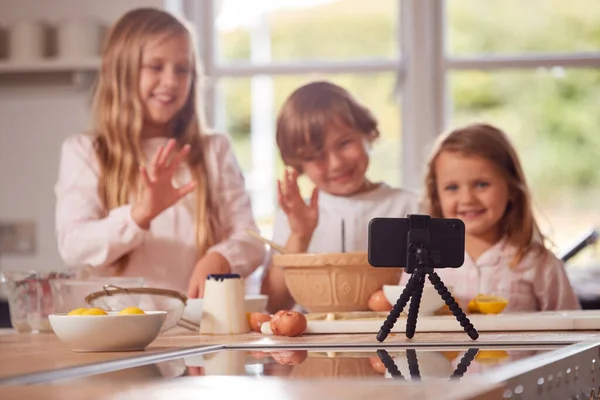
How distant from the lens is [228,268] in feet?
7.96

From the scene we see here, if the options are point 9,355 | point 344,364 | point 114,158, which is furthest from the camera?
point 114,158

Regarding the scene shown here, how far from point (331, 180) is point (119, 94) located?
2.09 feet

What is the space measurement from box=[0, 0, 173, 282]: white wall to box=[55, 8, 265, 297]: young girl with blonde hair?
1045 millimetres

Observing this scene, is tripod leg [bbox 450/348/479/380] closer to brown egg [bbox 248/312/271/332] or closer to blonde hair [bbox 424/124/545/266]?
brown egg [bbox 248/312/271/332]

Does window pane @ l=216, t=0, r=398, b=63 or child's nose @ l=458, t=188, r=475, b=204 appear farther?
window pane @ l=216, t=0, r=398, b=63

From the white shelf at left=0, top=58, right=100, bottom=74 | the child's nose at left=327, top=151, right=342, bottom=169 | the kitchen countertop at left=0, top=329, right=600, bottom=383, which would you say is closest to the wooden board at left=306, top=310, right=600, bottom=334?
the kitchen countertop at left=0, top=329, right=600, bottom=383

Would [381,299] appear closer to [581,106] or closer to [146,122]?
[146,122]

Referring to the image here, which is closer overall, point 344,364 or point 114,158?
point 344,364

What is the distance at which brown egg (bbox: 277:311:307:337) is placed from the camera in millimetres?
1670

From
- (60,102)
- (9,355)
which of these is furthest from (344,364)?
(60,102)

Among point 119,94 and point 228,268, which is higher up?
point 119,94

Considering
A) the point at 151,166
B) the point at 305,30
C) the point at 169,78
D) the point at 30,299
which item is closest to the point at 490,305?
the point at 30,299

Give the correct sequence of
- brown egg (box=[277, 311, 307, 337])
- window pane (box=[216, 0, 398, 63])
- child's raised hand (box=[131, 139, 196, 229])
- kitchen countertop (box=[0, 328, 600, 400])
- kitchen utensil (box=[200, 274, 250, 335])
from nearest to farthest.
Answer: kitchen countertop (box=[0, 328, 600, 400]) → brown egg (box=[277, 311, 307, 337]) → kitchen utensil (box=[200, 274, 250, 335]) → child's raised hand (box=[131, 139, 196, 229]) → window pane (box=[216, 0, 398, 63])

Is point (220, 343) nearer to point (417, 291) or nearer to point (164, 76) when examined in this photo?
point (417, 291)
